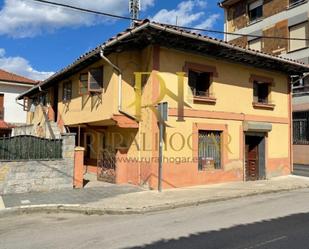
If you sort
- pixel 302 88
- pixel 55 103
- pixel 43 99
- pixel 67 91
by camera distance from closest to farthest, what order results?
pixel 67 91
pixel 55 103
pixel 43 99
pixel 302 88

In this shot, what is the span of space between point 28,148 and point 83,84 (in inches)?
164

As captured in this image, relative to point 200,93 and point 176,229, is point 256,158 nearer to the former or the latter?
point 200,93

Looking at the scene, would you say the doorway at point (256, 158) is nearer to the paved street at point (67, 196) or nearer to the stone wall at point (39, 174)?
the paved street at point (67, 196)

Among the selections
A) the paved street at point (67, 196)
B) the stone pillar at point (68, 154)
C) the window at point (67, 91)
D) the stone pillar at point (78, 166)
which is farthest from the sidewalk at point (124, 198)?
the window at point (67, 91)

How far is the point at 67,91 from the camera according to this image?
17.5m

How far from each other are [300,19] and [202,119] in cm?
1376

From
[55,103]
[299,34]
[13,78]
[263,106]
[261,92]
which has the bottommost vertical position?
[263,106]

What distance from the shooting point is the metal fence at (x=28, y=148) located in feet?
37.5

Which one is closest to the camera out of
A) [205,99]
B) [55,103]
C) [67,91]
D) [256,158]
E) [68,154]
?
[68,154]

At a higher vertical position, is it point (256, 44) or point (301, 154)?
point (256, 44)

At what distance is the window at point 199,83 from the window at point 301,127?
1090 cm

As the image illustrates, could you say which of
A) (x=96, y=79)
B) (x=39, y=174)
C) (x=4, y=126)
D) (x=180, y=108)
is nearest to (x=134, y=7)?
(x=96, y=79)

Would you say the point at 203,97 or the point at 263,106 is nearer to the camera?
the point at 203,97

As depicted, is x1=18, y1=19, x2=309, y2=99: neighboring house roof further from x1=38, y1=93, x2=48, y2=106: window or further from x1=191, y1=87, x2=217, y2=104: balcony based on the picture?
x1=38, y1=93, x2=48, y2=106: window
